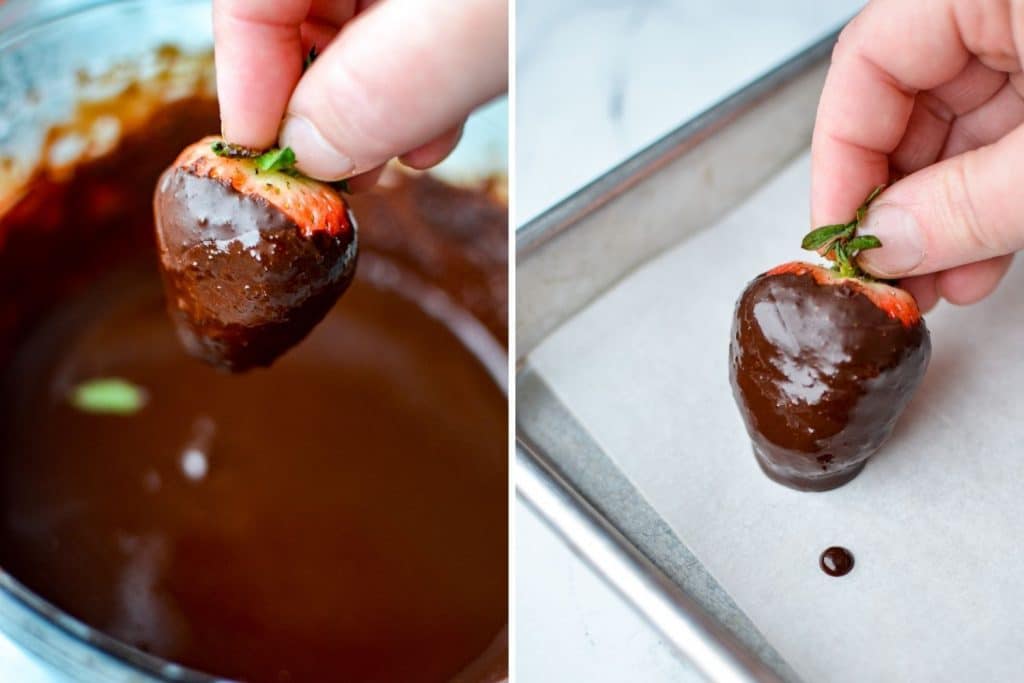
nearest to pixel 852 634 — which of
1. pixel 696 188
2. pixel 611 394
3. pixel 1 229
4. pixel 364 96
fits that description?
pixel 611 394

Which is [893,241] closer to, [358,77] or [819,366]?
[819,366]

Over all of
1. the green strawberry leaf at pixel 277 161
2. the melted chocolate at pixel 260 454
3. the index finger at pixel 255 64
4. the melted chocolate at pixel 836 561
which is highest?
the index finger at pixel 255 64

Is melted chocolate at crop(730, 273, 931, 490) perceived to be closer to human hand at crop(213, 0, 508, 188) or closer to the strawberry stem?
the strawberry stem

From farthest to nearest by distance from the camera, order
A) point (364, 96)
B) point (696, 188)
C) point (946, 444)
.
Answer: point (696, 188) < point (946, 444) < point (364, 96)

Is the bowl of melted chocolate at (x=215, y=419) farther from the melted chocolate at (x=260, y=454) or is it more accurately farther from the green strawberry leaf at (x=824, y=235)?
the green strawberry leaf at (x=824, y=235)

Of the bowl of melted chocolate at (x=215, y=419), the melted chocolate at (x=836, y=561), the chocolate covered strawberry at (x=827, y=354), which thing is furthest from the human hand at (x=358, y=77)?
the melted chocolate at (x=836, y=561)

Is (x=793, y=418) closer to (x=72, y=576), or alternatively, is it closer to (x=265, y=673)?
(x=265, y=673)

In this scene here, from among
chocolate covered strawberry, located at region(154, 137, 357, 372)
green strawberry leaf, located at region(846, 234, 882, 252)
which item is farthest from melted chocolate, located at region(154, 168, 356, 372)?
green strawberry leaf, located at region(846, 234, 882, 252)
